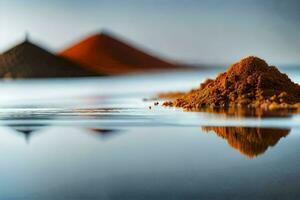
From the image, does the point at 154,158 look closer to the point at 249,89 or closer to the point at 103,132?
the point at 103,132

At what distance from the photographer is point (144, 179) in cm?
267

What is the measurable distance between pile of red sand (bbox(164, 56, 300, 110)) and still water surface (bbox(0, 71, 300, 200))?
0.97m

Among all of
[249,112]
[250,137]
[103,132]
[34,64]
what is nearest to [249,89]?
[249,112]

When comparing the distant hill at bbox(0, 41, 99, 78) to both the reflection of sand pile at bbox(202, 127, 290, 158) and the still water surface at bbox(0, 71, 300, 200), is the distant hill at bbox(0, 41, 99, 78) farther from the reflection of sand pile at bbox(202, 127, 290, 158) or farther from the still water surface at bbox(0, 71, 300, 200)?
the reflection of sand pile at bbox(202, 127, 290, 158)

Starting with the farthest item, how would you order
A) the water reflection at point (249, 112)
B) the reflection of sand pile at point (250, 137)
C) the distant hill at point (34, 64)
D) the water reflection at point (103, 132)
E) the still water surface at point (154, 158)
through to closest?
the distant hill at point (34, 64), the water reflection at point (249, 112), the water reflection at point (103, 132), the reflection of sand pile at point (250, 137), the still water surface at point (154, 158)

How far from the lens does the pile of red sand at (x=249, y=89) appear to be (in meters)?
6.23

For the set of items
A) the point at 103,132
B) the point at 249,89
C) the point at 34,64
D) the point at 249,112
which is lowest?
the point at 103,132

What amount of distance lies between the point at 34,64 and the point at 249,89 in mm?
25274

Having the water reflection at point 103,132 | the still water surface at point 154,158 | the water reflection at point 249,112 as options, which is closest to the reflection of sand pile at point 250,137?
the still water surface at point 154,158

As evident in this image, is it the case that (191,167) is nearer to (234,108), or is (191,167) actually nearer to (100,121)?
(100,121)

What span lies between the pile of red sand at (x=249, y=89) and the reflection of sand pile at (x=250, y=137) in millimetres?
1773

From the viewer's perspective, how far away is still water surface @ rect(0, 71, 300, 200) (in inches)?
97.1

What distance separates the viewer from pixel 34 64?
30656mm

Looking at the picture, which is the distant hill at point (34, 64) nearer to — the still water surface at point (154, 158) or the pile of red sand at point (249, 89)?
the pile of red sand at point (249, 89)
